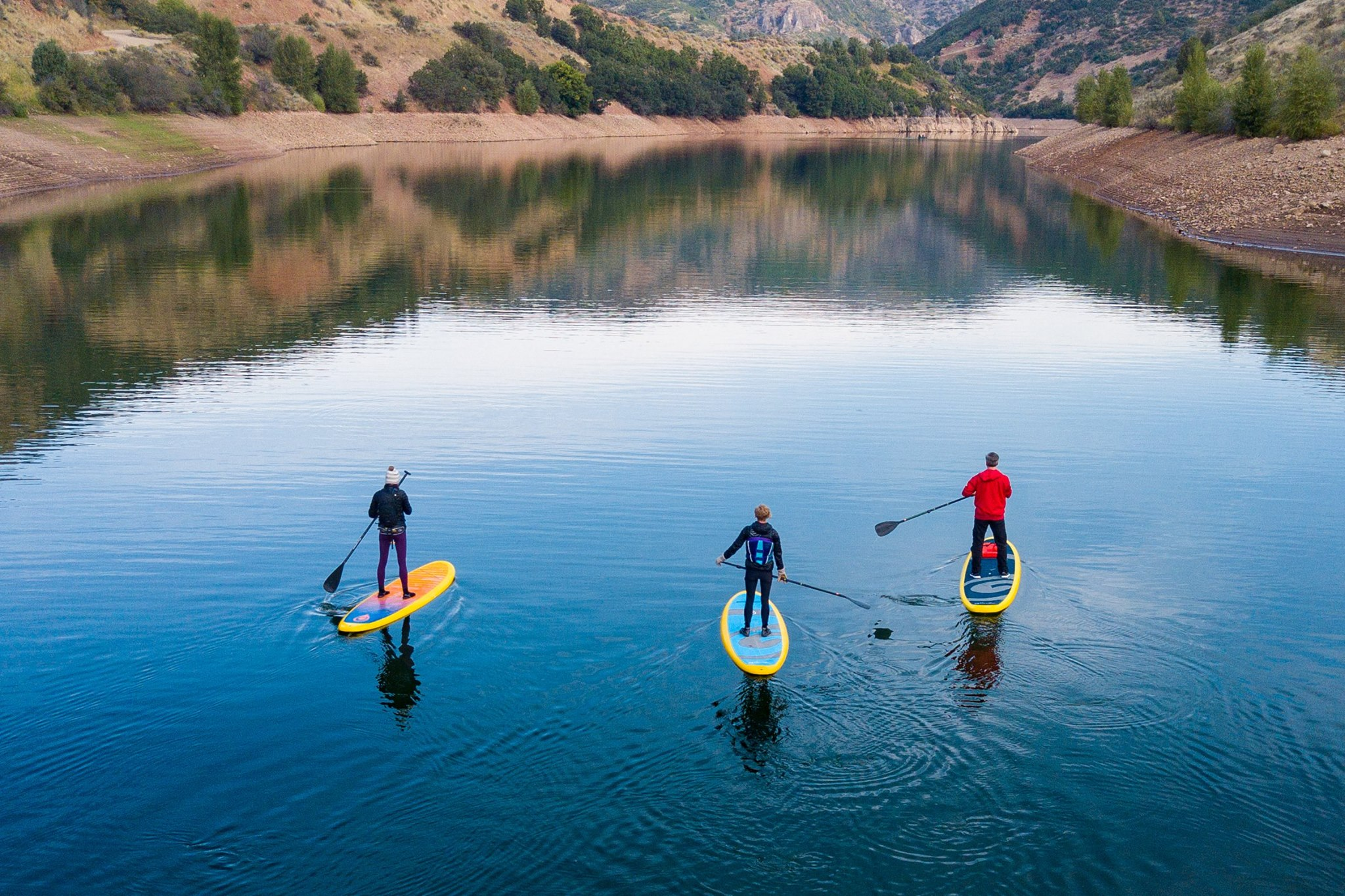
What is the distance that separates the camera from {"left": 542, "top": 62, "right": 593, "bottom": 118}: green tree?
573ft

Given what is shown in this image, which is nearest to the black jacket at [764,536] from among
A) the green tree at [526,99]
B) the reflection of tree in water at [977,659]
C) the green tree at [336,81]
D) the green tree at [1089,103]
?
the reflection of tree in water at [977,659]

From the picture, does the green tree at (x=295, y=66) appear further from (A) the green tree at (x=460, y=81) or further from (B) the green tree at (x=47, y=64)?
(B) the green tree at (x=47, y=64)

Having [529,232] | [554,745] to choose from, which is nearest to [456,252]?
[529,232]

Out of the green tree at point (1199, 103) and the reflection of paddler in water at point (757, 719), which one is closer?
the reflection of paddler in water at point (757, 719)

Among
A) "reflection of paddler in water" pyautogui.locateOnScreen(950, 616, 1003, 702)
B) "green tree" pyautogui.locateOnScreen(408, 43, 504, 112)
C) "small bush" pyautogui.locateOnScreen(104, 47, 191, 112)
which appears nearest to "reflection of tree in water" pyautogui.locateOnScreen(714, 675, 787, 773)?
"reflection of paddler in water" pyautogui.locateOnScreen(950, 616, 1003, 702)

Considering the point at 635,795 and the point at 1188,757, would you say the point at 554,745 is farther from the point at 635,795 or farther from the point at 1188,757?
the point at 1188,757

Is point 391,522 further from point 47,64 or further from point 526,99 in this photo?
point 526,99

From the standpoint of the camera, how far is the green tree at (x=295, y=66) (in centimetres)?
13500

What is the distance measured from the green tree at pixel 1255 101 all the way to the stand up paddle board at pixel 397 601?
77.0m

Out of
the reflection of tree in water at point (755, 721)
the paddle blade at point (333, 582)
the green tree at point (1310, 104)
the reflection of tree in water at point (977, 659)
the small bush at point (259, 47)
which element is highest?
the small bush at point (259, 47)

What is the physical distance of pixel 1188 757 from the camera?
13.1 metres

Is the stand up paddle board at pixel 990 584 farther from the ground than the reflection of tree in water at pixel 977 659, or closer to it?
farther from the ground

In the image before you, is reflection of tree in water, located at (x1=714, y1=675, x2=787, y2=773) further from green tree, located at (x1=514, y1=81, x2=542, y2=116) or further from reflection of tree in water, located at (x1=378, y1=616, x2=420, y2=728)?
green tree, located at (x1=514, y1=81, x2=542, y2=116)

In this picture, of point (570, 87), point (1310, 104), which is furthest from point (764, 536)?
point (570, 87)
